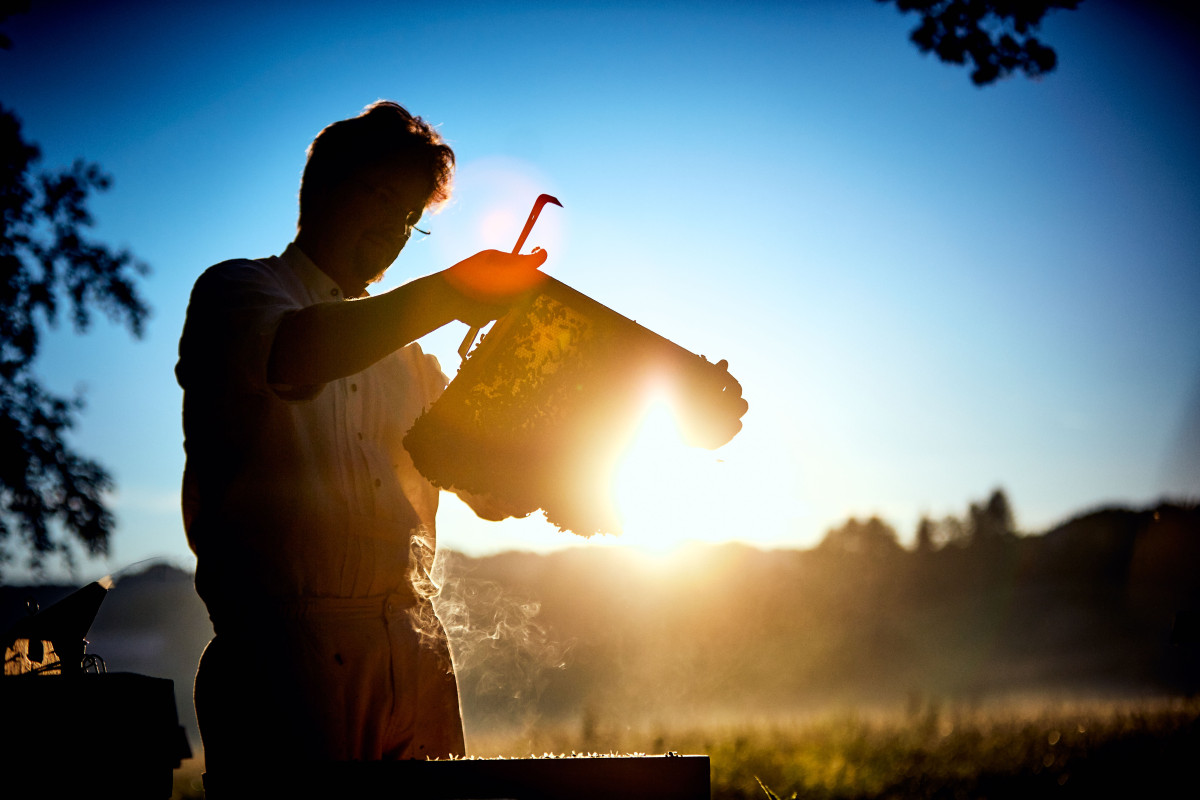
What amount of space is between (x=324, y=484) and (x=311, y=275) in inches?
31.4

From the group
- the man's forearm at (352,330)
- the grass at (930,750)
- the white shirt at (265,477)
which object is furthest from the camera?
the grass at (930,750)

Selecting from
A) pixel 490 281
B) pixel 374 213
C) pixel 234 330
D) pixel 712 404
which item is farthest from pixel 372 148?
pixel 712 404

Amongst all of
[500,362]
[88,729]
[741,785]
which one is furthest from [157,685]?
[741,785]

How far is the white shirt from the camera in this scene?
206 cm

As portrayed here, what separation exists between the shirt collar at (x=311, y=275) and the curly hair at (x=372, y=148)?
0.20 m

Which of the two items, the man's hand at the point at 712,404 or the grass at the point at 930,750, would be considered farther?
the grass at the point at 930,750

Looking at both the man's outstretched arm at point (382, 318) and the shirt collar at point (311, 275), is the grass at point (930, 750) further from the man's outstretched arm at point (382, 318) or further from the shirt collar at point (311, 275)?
the man's outstretched arm at point (382, 318)

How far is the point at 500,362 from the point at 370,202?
89 centimetres

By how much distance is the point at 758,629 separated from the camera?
46.1 ft

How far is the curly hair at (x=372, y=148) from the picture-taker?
8.51ft

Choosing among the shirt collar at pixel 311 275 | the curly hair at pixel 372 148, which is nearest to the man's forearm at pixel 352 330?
the shirt collar at pixel 311 275

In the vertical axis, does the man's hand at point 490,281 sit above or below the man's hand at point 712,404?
above

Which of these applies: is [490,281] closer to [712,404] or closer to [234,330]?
[234,330]

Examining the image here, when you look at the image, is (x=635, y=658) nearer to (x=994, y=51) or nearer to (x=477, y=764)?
(x=994, y=51)
